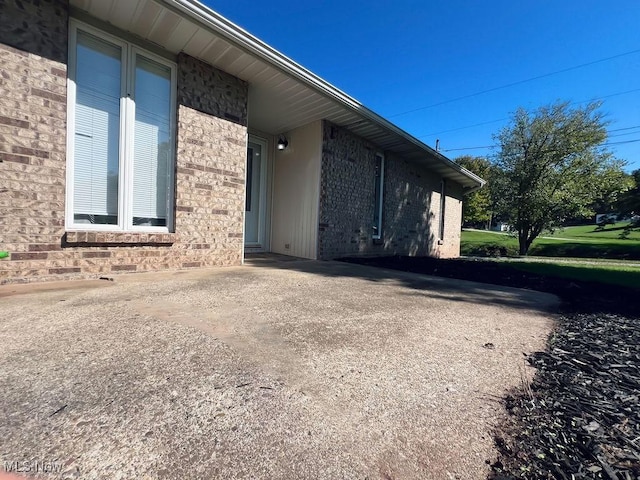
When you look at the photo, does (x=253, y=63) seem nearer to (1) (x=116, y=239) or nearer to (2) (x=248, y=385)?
(1) (x=116, y=239)

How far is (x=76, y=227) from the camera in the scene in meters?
3.72

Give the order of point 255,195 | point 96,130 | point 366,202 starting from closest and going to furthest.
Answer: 1. point 96,130
2. point 255,195
3. point 366,202

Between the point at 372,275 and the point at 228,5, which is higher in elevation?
the point at 228,5

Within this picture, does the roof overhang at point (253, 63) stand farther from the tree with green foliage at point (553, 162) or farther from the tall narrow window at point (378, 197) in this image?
the tree with green foliage at point (553, 162)

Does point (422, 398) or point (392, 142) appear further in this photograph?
point (392, 142)

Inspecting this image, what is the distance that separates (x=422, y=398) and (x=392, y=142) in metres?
7.72

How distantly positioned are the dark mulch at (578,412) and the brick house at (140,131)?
4450mm

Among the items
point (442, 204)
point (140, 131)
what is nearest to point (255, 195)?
point (140, 131)

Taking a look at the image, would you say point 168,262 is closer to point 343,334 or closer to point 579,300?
point 343,334

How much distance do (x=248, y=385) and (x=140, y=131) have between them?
13.6ft

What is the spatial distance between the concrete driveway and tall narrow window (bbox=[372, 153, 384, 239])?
225 inches

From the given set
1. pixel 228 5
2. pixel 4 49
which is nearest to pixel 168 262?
pixel 4 49

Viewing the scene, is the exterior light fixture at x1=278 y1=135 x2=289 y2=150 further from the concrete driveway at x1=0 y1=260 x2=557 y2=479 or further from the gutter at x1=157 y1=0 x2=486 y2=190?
the concrete driveway at x1=0 y1=260 x2=557 y2=479

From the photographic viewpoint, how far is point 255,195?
24.4 ft
